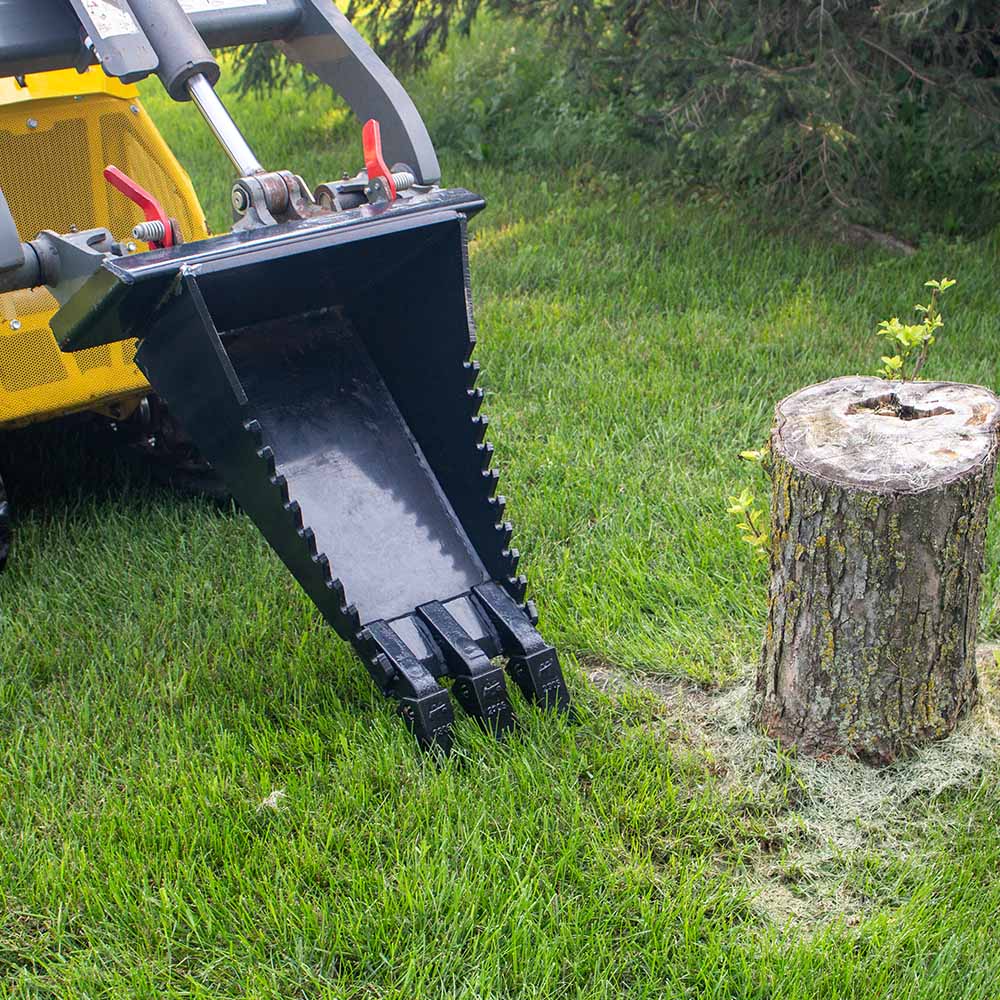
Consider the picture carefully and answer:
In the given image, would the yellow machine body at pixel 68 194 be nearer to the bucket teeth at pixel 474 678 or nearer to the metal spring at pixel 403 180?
the metal spring at pixel 403 180

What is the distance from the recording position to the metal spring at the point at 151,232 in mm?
2449

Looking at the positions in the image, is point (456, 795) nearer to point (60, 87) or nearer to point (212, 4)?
point (212, 4)

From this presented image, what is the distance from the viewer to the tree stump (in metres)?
2.31

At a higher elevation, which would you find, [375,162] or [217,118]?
[217,118]

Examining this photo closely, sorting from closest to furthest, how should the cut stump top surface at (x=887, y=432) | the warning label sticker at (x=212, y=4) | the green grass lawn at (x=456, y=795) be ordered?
the green grass lawn at (x=456, y=795) → the cut stump top surface at (x=887, y=432) → the warning label sticker at (x=212, y=4)

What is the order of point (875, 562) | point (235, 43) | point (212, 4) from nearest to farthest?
1. point (875, 562)
2. point (212, 4)
3. point (235, 43)

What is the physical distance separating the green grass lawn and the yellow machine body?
20.5 inches

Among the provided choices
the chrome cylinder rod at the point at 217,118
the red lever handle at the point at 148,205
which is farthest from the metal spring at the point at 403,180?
the red lever handle at the point at 148,205

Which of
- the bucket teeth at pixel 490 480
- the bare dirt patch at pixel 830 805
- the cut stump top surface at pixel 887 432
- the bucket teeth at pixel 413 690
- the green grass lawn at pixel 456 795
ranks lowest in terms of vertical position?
the bare dirt patch at pixel 830 805

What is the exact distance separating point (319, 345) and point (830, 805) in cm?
161

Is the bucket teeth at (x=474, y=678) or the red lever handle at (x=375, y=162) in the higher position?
the red lever handle at (x=375, y=162)

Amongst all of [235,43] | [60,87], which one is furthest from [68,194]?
[235,43]

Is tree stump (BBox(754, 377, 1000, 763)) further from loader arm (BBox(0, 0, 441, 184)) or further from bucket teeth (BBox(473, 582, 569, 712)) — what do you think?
loader arm (BBox(0, 0, 441, 184))

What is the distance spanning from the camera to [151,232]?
97.3 inches
